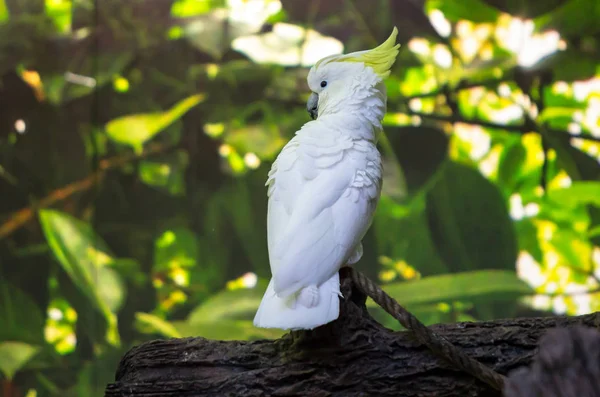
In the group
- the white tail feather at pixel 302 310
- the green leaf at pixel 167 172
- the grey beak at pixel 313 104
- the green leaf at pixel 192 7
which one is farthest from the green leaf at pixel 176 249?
the white tail feather at pixel 302 310

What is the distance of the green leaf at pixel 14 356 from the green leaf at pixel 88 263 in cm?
33

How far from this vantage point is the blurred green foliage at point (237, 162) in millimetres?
2016

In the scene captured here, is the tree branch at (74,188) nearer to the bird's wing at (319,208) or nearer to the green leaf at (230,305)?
the green leaf at (230,305)

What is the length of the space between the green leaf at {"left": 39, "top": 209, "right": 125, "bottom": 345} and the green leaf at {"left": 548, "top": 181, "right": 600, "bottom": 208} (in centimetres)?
181

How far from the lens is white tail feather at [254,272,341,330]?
85 cm

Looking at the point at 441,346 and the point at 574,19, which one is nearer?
the point at 441,346

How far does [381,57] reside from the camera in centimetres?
112

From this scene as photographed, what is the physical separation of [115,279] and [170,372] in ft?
4.09

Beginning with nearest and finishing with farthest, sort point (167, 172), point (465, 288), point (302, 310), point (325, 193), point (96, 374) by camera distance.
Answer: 1. point (302, 310)
2. point (325, 193)
3. point (465, 288)
4. point (96, 374)
5. point (167, 172)

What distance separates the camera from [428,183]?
6.76ft

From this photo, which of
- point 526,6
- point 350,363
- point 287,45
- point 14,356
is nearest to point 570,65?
point 526,6

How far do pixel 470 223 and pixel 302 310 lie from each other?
133 centimetres

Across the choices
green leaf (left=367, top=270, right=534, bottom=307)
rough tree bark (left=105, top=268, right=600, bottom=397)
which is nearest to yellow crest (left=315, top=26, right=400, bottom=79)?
rough tree bark (left=105, top=268, right=600, bottom=397)

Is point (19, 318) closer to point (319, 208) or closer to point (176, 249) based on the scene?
point (176, 249)
